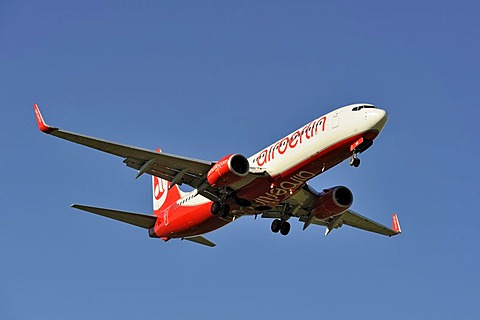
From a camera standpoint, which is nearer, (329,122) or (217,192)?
(329,122)

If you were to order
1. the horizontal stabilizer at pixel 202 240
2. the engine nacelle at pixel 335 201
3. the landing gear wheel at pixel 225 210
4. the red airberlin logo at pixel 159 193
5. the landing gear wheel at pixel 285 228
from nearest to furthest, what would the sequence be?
the landing gear wheel at pixel 225 210
the engine nacelle at pixel 335 201
the landing gear wheel at pixel 285 228
the horizontal stabilizer at pixel 202 240
the red airberlin logo at pixel 159 193

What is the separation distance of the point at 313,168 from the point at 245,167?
367 centimetres

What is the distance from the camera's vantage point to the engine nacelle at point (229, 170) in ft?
150

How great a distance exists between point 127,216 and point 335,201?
12.9 m

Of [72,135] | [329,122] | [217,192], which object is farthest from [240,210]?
[72,135]

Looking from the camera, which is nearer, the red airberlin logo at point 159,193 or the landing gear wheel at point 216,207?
the landing gear wheel at point 216,207

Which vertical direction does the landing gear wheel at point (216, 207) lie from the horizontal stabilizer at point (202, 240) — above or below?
below

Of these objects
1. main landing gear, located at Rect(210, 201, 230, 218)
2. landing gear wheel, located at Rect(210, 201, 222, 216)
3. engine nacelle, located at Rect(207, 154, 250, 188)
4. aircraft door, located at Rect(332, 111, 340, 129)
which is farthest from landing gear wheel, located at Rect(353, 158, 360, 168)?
landing gear wheel, located at Rect(210, 201, 222, 216)

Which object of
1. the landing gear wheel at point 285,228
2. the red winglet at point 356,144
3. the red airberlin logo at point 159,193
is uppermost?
the red airberlin logo at point 159,193

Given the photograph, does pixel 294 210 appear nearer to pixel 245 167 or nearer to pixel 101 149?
pixel 245 167

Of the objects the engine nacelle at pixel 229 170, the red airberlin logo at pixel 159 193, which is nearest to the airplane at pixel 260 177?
the engine nacelle at pixel 229 170

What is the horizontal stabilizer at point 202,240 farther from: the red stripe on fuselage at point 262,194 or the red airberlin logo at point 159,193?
the red airberlin logo at point 159,193

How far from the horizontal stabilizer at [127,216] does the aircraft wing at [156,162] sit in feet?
14.6

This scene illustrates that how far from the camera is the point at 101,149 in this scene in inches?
1794
